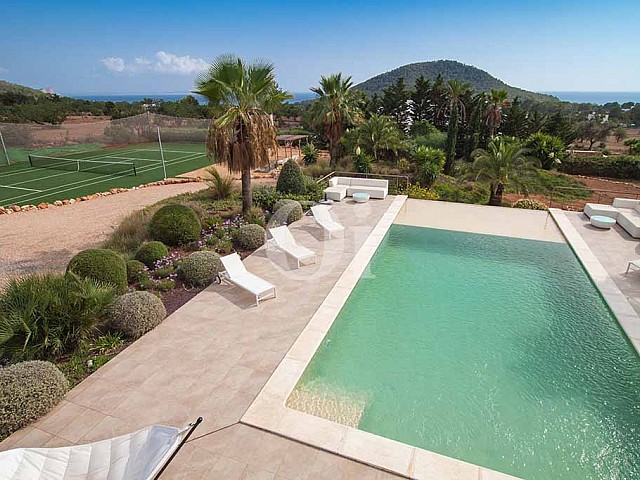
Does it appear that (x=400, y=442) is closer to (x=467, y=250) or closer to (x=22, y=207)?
(x=467, y=250)

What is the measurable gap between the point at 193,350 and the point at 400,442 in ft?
11.8

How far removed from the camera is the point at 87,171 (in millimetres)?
23000

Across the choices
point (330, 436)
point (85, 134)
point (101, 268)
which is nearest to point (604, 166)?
point (330, 436)

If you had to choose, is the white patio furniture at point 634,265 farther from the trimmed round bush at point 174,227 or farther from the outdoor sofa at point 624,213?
the trimmed round bush at point 174,227

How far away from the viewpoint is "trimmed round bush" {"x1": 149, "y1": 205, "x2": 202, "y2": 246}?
10.2 m

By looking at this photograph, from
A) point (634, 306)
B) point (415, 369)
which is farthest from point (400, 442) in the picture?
point (634, 306)

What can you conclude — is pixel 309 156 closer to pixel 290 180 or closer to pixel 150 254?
pixel 290 180

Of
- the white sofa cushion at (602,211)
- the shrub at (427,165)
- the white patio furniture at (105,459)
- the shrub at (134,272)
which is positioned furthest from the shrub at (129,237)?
the white sofa cushion at (602,211)

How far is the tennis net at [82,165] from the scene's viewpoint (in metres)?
23.2

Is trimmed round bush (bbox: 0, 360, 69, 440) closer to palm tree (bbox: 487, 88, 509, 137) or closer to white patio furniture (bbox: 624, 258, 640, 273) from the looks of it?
white patio furniture (bbox: 624, 258, 640, 273)

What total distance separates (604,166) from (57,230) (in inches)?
1496

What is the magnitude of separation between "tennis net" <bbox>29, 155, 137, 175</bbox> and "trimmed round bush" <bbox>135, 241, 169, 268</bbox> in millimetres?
15778

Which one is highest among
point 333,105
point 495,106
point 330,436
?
point 495,106

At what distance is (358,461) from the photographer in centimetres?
441
